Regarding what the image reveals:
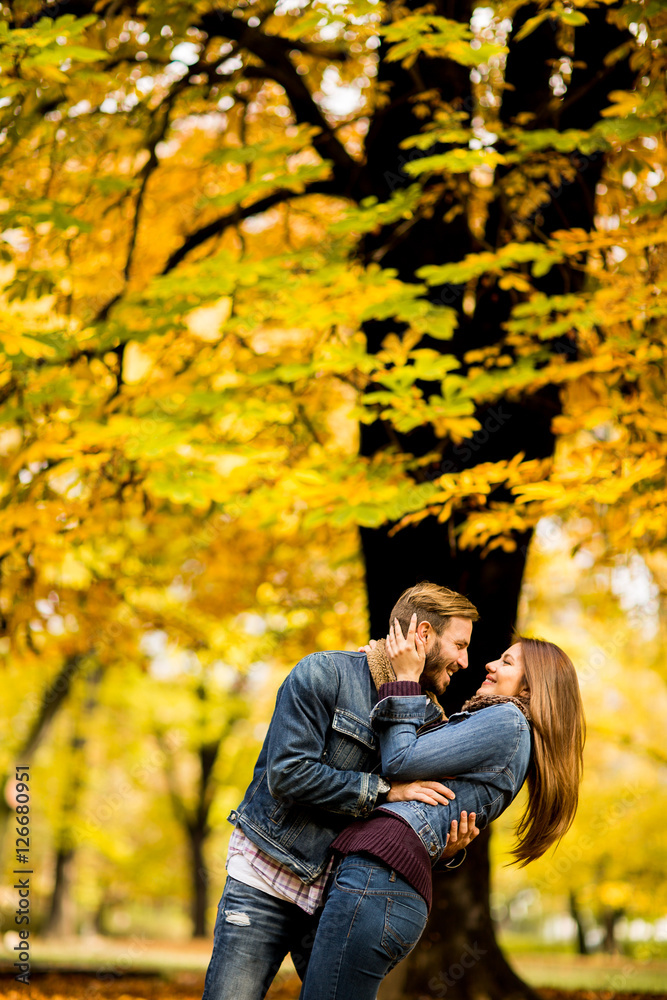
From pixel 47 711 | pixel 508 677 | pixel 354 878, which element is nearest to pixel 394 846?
pixel 354 878

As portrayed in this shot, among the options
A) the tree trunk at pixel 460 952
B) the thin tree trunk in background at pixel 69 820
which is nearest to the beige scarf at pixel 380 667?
the tree trunk at pixel 460 952

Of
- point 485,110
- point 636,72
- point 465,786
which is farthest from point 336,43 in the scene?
point 465,786

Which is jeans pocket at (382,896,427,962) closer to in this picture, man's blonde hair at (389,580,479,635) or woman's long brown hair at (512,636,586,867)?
woman's long brown hair at (512,636,586,867)

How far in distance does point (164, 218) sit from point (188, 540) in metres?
3.39

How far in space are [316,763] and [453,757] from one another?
397 millimetres

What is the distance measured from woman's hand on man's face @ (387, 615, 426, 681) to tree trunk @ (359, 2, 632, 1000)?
108 inches

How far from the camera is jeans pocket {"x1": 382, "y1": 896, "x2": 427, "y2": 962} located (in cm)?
242

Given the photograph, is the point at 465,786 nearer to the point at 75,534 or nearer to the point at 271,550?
the point at 75,534

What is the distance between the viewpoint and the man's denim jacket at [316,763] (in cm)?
254

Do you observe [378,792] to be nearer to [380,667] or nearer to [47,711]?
[380,667]

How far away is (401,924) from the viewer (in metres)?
2.44

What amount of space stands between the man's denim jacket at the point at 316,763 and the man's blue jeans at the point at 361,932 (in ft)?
0.66

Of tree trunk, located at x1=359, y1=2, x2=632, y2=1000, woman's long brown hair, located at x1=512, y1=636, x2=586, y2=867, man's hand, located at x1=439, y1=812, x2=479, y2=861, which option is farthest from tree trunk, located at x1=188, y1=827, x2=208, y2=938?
man's hand, located at x1=439, y1=812, x2=479, y2=861

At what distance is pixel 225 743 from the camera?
74.7ft
